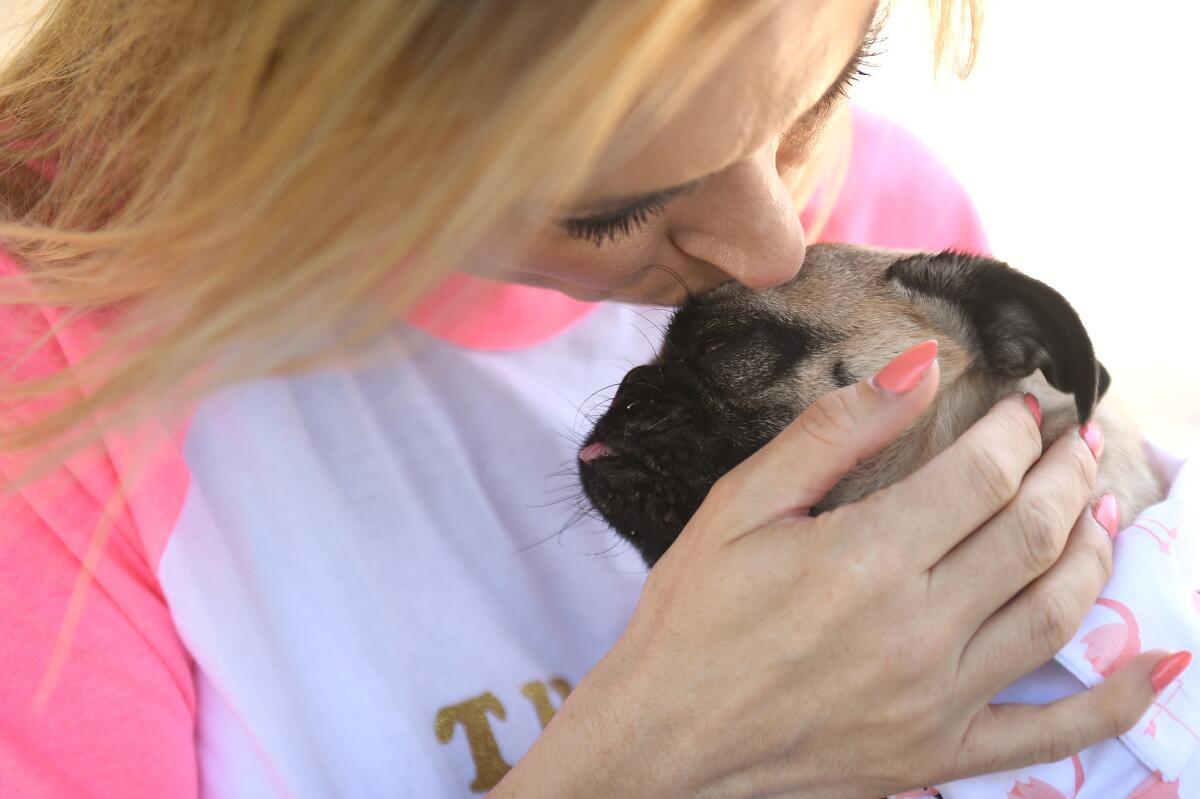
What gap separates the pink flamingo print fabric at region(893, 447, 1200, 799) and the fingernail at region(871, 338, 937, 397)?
0.39 metres

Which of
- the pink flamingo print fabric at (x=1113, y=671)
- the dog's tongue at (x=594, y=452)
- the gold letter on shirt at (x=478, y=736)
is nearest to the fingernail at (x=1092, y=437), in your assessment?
the pink flamingo print fabric at (x=1113, y=671)

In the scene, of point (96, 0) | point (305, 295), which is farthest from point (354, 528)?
point (96, 0)

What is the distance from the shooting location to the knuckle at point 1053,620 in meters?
1.21

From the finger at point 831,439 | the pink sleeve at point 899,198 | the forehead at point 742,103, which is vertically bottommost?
the finger at point 831,439

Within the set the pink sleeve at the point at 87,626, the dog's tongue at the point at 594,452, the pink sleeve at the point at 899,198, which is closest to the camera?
the pink sleeve at the point at 87,626

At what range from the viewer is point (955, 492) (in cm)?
122

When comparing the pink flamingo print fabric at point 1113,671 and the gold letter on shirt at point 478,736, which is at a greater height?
the gold letter on shirt at point 478,736

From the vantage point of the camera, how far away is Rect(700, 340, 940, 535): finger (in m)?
1.24

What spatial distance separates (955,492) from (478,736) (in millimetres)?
732

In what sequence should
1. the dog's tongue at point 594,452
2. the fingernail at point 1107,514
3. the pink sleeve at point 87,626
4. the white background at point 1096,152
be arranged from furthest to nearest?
the white background at point 1096,152, the dog's tongue at point 594,452, the fingernail at point 1107,514, the pink sleeve at point 87,626

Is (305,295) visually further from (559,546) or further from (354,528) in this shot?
(559,546)

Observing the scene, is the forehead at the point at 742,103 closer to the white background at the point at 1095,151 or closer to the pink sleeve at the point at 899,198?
the pink sleeve at the point at 899,198

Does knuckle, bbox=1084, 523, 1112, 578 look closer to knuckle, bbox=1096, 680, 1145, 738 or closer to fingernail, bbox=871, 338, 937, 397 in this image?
knuckle, bbox=1096, 680, 1145, 738

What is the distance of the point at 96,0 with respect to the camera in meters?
1.24
